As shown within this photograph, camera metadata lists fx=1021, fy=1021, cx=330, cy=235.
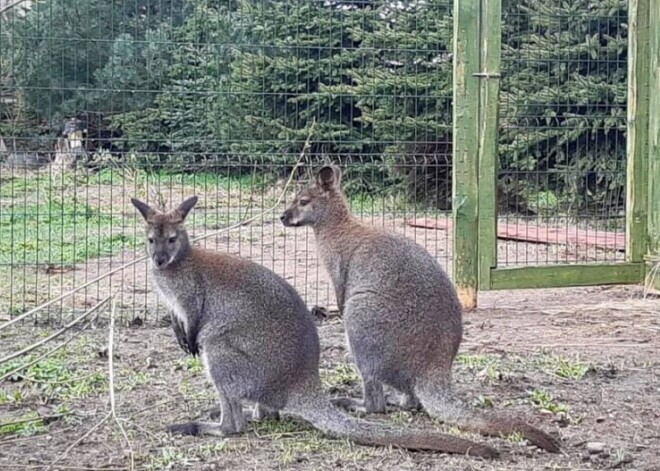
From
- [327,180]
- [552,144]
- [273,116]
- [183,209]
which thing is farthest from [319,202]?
[552,144]

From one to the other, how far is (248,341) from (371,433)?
0.70m

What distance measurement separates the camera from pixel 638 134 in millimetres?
8461

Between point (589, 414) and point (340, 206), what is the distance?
74.4 inches

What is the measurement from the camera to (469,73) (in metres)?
7.74

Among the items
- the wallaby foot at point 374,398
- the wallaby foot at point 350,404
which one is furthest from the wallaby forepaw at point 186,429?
the wallaby foot at point 374,398

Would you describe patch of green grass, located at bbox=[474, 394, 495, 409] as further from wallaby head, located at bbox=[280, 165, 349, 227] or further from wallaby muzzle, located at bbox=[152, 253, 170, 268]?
wallaby muzzle, located at bbox=[152, 253, 170, 268]

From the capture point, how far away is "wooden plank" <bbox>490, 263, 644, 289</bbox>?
7996mm

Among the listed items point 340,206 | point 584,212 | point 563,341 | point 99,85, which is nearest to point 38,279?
point 99,85

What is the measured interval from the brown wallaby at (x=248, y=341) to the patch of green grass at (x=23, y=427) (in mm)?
621

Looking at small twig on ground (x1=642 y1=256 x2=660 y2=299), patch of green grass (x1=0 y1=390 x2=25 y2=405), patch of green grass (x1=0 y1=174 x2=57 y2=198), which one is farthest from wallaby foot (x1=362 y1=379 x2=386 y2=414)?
patch of green grass (x1=0 y1=174 x2=57 y2=198)

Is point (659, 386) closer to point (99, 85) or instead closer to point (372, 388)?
point (372, 388)

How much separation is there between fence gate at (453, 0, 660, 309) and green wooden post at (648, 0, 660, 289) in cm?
1

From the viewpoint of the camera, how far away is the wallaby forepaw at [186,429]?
461 cm

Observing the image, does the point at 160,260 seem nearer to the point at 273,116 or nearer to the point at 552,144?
the point at 273,116
